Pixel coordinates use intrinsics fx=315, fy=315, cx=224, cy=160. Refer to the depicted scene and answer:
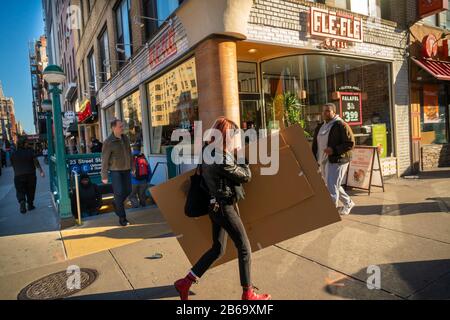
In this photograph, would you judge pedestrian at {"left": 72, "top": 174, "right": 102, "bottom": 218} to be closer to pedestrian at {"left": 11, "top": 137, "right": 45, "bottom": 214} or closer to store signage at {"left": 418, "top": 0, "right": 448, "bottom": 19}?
pedestrian at {"left": 11, "top": 137, "right": 45, "bottom": 214}

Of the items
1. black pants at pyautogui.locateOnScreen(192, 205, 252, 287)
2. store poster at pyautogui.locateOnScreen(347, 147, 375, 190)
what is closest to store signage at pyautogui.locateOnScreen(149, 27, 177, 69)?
store poster at pyautogui.locateOnScreen(347, 147, 375, 190)

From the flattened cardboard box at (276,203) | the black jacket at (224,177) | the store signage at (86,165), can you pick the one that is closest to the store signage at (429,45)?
the flattened cardboard box at (276,203)

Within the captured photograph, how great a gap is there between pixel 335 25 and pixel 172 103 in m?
4.60

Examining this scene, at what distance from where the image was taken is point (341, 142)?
209 inches

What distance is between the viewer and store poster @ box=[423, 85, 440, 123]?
10.1 metres

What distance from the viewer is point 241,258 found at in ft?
9.52

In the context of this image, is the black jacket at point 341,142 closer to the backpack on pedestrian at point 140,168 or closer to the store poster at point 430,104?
the backpack on pedestrian at point 140,168

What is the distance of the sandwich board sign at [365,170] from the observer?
696 centimetres

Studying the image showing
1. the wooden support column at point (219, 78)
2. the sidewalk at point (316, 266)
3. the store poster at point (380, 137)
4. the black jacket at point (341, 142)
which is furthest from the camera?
the store poster at point (380, 137)

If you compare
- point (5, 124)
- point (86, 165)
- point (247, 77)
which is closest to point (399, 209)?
point (247, 77)

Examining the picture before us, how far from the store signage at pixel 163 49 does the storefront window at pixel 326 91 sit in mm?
2481

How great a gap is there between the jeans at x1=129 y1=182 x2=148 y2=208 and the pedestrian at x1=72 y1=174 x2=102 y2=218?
28.3 inches

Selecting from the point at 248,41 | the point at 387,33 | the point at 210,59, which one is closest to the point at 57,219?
the point at 210,59

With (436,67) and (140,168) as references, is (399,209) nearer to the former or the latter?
(140,168)
